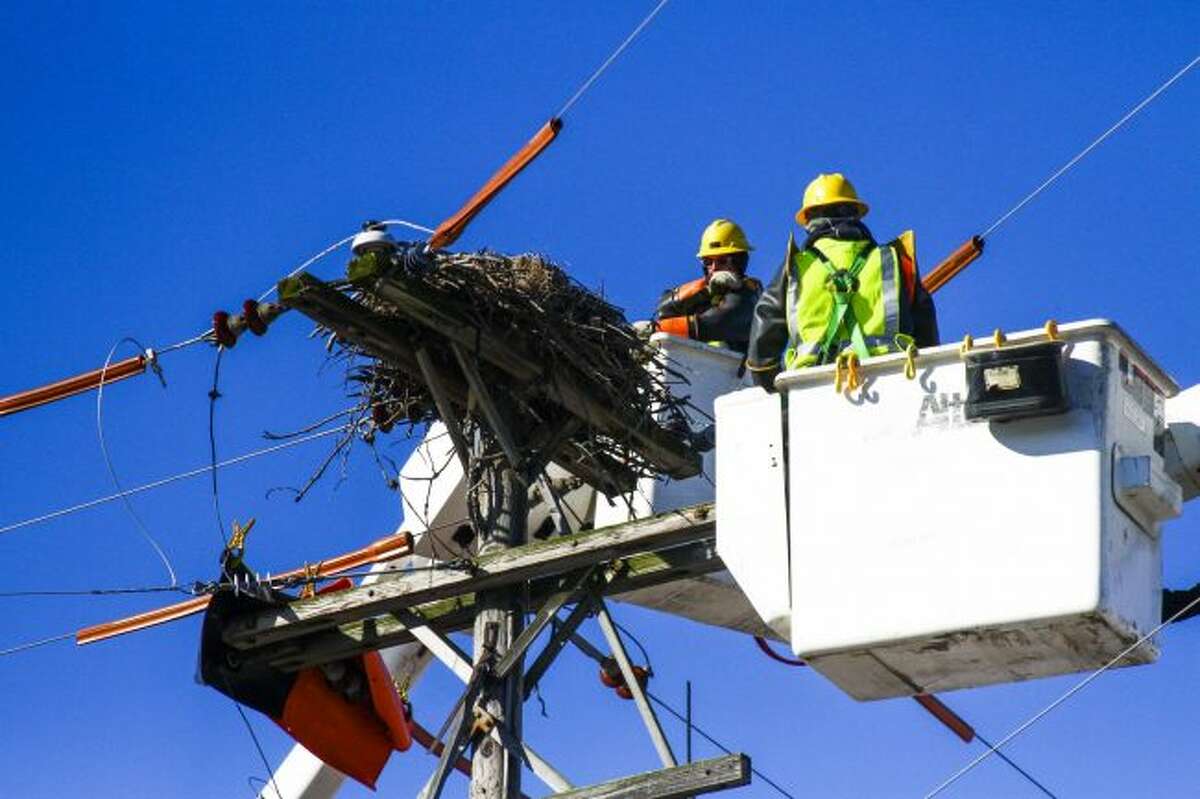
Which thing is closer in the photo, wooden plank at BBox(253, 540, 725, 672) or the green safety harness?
the green safety harness

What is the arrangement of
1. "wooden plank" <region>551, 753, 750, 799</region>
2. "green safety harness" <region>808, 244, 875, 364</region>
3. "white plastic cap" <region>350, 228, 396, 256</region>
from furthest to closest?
1. "white plastic cap" <region>350, 228, 396, 256</region>
2. "wooden plank" <region>551, 753, 750, 799</region>
3. "green safety harness" <region>808, 244, 875, 364</region>

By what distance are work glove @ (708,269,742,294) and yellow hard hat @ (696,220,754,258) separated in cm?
29

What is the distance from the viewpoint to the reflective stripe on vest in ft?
41.2

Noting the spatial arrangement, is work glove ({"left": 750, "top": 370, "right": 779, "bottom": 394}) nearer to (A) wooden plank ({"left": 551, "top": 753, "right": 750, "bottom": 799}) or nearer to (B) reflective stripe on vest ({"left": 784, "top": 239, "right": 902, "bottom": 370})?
(B) reflective stripe on vest ({"left": 784, "top": 239, "right": 902, "bottom": 370})

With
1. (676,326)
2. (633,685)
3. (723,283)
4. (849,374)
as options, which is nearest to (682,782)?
(633,685)

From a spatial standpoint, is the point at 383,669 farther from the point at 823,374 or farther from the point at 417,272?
the point at 823,374

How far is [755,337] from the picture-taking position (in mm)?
13203

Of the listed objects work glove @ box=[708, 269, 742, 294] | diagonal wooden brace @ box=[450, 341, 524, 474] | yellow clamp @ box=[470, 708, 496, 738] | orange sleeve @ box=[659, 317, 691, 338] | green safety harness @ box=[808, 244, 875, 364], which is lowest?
yellow clamp @ box=[470, 708, 496, 738]

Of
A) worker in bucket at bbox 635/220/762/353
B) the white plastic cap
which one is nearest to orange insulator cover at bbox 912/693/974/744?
worker in bucket at bbox 635/220/762/353

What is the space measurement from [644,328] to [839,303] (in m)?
3.17

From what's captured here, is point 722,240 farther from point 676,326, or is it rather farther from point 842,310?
→ point 842,310

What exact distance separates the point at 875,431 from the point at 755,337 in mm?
1438

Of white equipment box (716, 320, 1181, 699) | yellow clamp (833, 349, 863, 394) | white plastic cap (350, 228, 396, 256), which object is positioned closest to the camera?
white equipment box (716, 320, 1181, 699)

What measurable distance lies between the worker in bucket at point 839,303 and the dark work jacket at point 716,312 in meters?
3.65
